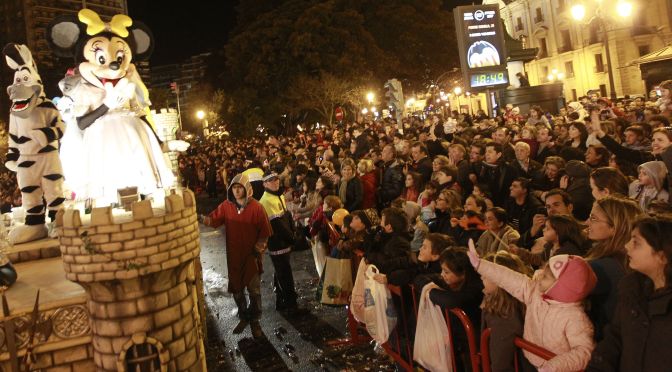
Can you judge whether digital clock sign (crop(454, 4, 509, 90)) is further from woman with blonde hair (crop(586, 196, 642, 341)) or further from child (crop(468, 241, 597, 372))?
child (crop(468, 241, 597, 372))

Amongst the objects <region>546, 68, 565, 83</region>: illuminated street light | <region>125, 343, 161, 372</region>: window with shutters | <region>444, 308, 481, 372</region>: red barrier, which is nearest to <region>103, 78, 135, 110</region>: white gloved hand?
<region>125, 343, 161, 372</region>: window with shutters

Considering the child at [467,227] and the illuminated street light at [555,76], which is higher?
the illuminated street light at [555,76]

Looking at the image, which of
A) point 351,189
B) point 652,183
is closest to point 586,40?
point 351,189

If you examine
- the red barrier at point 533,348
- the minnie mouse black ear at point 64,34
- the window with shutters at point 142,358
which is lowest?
the window with shutters at point 142,358

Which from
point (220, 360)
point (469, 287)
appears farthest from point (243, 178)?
point (469, 287)

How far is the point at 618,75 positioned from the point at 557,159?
39549 millimetres

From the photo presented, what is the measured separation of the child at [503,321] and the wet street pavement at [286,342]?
2.28 meters

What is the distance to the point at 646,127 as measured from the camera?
7.22 metres

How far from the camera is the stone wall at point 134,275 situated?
492cm

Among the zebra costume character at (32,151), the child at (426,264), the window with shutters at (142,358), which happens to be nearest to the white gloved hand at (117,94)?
the zebra costume character at (32,151)

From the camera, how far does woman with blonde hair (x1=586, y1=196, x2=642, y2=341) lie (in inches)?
139

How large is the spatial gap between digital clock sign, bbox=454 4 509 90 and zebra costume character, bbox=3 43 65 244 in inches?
441

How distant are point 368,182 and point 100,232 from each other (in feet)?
16.0

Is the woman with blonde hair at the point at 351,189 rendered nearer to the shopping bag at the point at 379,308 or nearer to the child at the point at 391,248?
the child at the point at 391,248
